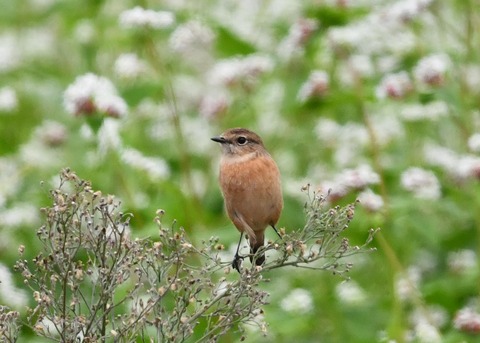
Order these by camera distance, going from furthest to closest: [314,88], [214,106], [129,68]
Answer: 1. [129,68]
2. [214,106]
3. [314,88]

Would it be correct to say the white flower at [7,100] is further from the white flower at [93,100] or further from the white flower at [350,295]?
the white flower at [350,295]

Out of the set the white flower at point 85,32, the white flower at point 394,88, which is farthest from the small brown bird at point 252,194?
the white flower at point 85,32

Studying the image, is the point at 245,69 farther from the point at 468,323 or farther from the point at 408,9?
the point at 468,323

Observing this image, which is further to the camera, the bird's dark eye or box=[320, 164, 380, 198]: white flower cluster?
box=[320, 164, 380, 198]: white flower cluster

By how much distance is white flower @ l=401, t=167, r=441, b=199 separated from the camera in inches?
300

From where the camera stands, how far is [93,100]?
716cm

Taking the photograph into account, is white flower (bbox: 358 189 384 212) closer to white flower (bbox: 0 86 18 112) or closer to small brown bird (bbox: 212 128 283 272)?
small brown bird (bbox: 212 128 283 272)

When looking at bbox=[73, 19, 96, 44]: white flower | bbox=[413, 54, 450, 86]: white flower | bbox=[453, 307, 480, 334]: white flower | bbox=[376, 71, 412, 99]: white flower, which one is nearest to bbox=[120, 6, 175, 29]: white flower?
bbox=[73, 19, 96, 44]: white flower

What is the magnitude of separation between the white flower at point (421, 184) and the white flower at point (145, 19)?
6.15 feet

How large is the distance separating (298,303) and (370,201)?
806mm

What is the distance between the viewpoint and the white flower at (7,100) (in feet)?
30.6

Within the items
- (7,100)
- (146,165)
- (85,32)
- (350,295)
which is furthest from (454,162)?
(7,100)

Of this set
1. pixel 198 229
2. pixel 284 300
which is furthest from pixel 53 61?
pixel 284 300

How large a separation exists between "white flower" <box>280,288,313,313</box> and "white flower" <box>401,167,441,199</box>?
3.18ft
